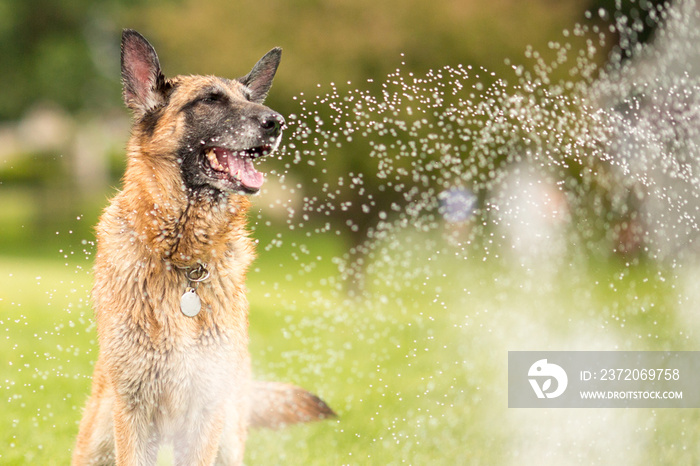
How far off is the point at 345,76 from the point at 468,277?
416cm

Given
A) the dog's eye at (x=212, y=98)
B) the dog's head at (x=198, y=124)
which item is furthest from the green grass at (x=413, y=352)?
the dog's eye at (x=212, y=98)

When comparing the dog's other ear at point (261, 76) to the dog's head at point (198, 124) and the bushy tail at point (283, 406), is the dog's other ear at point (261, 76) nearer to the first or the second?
the dog's head at point (198, 124)

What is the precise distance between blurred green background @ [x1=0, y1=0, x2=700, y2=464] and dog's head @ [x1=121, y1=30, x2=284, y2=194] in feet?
1.07

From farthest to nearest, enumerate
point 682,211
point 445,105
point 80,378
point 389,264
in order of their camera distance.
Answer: point 682,211, point 389,264, point 445,105, point 80,378

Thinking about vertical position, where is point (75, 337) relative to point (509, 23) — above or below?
below

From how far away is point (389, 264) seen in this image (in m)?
13.1

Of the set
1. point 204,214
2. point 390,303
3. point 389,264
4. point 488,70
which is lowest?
point 204,214

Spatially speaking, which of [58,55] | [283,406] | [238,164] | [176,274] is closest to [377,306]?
[283,406]

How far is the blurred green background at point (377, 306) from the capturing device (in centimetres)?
562

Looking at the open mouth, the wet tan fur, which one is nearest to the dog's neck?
the wet tan fur

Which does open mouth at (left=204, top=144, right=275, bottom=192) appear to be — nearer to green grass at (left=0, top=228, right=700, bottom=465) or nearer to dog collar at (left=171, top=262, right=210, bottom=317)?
dog collar at (left=171, top=262, right=210, bottom=317)

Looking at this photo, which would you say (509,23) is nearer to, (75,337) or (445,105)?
(445,105)

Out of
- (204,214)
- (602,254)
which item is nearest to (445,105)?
(204,214)

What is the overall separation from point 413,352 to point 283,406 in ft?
12.6
